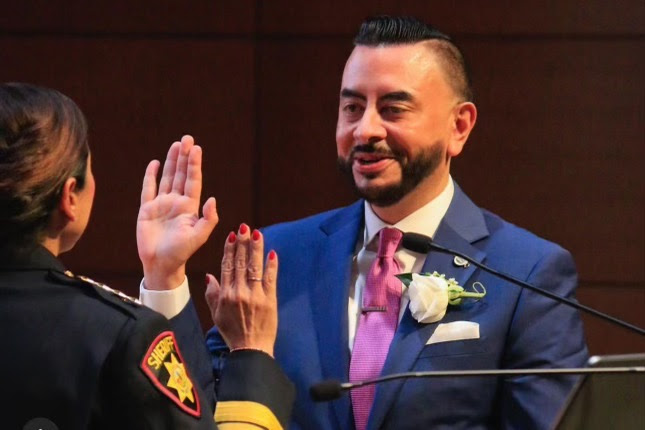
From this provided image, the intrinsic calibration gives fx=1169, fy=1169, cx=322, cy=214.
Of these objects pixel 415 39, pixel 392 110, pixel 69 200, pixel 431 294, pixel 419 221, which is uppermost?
pixel 415 39

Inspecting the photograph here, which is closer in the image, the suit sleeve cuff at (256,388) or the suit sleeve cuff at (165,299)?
the suit sleeve cuff at (256,388)

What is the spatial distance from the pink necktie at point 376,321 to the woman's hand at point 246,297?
1.08ft

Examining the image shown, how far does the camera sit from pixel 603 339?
140 inches

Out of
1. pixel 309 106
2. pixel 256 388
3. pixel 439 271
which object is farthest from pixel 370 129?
pixel 309 106

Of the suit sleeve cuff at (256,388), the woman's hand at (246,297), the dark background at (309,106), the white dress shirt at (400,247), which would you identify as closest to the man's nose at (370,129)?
the white dress shirt at (400,247)

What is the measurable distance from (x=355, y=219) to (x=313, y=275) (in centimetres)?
17

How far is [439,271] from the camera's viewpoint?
2391 millimetres

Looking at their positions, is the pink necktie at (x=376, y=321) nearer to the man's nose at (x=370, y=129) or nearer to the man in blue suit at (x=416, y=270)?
the man in blue suit at (x=416, y=270)

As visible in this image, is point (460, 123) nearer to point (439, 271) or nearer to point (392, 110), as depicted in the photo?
point (392, 110)

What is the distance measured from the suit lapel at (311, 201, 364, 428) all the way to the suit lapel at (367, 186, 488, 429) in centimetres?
9

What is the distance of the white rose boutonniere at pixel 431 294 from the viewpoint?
2273 millimetres

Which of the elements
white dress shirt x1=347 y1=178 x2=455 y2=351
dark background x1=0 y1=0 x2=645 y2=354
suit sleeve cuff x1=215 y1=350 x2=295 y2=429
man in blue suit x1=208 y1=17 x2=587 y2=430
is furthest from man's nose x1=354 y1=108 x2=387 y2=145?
dark background x1=0 y1=0 x2=645 y2=354

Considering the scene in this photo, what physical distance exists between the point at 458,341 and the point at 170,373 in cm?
87

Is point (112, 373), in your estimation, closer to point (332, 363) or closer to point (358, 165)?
point (332, 363)
